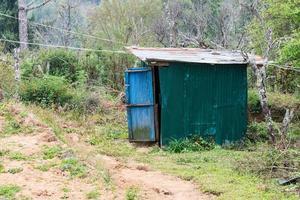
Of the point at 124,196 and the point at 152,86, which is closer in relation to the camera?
the point at 124,196

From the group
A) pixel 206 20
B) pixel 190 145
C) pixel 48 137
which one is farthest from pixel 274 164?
pixel 206 20

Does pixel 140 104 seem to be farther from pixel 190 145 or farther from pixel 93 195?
pixel 93 195

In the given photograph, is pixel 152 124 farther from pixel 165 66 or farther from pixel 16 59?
pixel 16 59

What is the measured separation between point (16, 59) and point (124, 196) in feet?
29.2

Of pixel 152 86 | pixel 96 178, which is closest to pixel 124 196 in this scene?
pixel 96 178

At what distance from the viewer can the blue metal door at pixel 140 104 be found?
11500mm

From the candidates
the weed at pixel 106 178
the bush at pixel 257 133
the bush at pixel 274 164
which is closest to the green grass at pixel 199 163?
the weed at pixel 106 178

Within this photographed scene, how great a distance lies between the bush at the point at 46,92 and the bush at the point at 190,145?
4.78 meters

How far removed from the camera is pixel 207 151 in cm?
1073

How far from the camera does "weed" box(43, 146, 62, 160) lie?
8.56m

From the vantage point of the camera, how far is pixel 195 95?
11.4 meters

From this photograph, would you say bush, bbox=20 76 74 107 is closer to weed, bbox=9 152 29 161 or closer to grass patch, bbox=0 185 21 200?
weed, bbox=9 152 29 161

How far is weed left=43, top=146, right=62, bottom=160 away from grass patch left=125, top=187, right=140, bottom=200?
6.37ft

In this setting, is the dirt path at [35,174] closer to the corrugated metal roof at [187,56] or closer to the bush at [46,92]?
the corrugated metal roof at [187,56]
